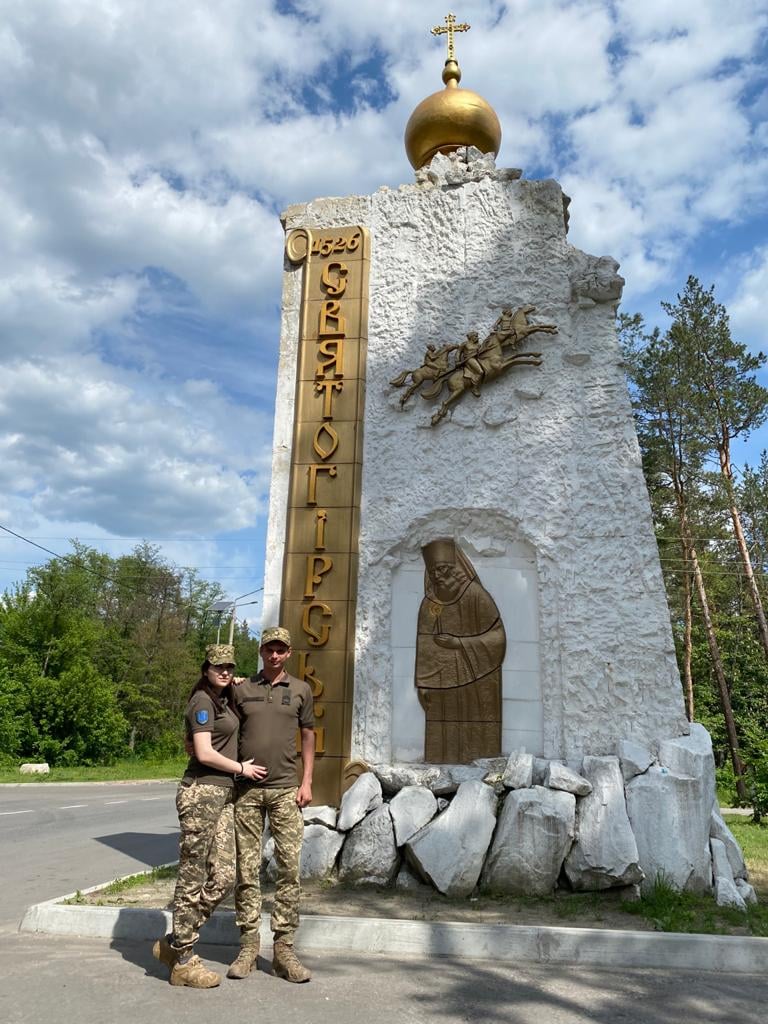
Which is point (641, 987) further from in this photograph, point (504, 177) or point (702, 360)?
point (702, 360)

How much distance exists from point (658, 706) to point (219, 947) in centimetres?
360

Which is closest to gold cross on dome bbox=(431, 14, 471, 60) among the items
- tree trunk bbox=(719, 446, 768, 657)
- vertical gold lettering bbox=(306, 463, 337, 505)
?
vertical gold lettering bbox=(306, 463, 337, 505)

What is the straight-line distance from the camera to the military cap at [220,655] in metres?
4.12

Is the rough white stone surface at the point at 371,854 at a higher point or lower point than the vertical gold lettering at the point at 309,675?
lower

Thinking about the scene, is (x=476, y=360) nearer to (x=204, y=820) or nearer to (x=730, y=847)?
(x=730, y=847)

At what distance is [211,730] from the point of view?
4047 millimetres

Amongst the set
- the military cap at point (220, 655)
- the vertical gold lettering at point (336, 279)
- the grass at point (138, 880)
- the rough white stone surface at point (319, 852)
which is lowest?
the grass at point (138, 880)

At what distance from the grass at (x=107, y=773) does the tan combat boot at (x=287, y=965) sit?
17.4 metres

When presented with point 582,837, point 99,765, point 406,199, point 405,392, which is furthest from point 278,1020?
point 99,765

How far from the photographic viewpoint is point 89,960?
13.8 ft

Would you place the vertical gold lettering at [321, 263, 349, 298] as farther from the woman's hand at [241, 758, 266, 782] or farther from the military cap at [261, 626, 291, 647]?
the woman's hand at [241, 758, 266, 782]

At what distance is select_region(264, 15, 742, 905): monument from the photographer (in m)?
6.09

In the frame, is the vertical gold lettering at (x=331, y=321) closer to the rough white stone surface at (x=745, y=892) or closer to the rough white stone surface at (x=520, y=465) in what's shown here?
the rough white stone surface at (x=520, y=465)

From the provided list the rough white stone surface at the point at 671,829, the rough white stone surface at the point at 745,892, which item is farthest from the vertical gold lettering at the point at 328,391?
the rough white stone surface at the point at 745,892
